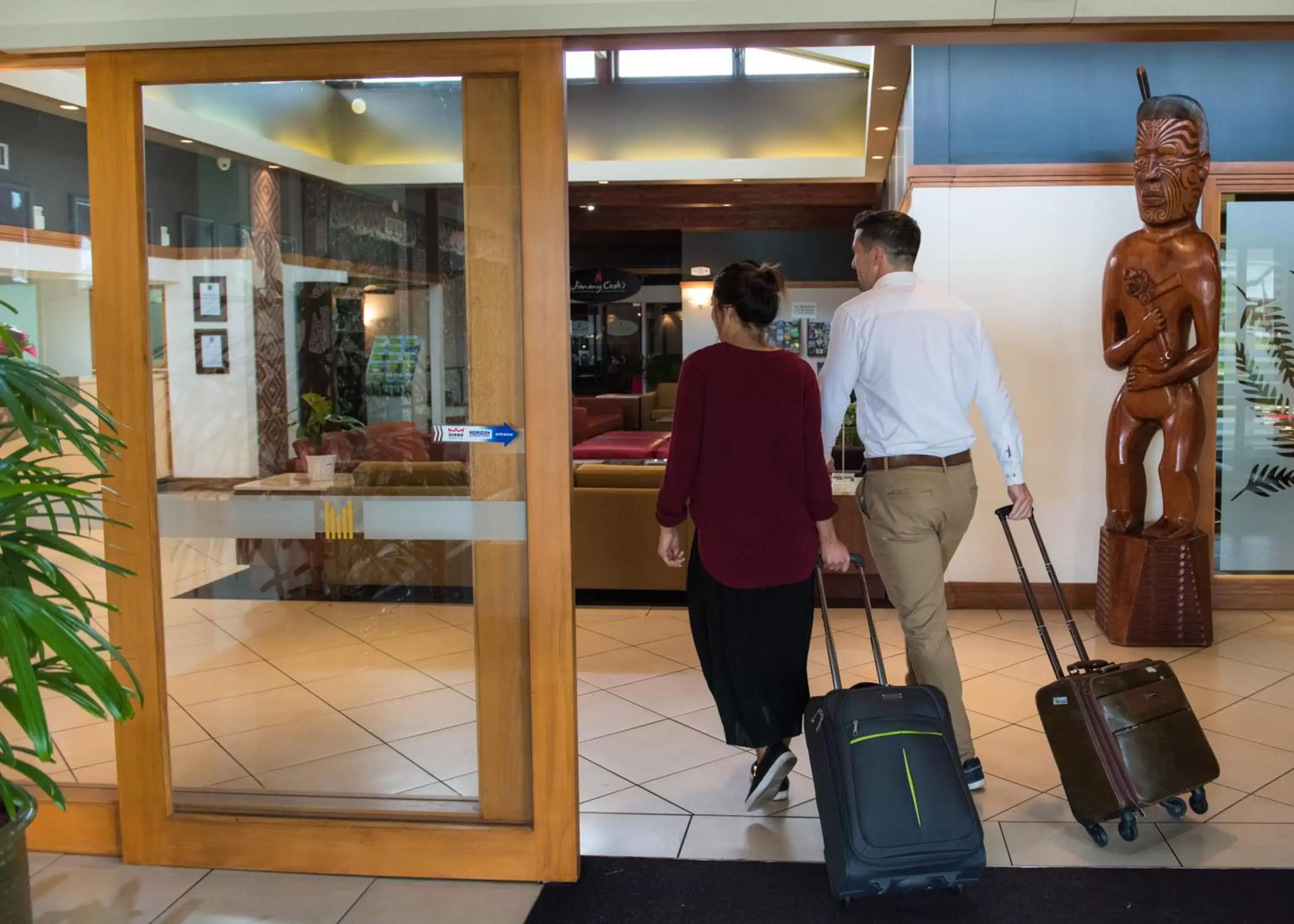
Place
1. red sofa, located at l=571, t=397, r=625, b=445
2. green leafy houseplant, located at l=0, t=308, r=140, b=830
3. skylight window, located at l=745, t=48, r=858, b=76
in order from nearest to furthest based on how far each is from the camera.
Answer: green leafy houseplant, located at l=0, t=308, r=140, b=830 → skylight window, located at l=745, t=48, r=858, b=76 → red sofa, located at l=571, t=397, r=625, b=445

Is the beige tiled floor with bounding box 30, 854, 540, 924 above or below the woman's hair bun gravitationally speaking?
below

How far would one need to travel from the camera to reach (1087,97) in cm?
572

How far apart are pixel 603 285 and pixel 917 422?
11.7 m

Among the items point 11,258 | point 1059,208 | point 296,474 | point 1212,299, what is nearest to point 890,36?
point 296,474

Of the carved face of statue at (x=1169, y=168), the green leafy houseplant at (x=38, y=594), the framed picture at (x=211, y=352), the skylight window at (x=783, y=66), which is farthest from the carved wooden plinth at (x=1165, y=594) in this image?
the skylight window at (x=783, y=66)

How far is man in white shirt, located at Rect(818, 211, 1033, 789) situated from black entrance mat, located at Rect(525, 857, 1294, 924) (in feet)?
2.06

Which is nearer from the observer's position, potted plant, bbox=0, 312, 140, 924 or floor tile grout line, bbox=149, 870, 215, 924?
potted plant, bbox=0, 312, 140, 924

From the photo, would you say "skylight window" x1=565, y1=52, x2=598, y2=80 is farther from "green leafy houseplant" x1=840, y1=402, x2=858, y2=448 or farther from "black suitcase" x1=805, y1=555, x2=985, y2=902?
"black suitcase" x1=805, y1=555, x2=985, y2=902

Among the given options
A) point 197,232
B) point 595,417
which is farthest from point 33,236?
point 595,417

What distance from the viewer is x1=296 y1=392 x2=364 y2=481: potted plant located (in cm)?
290

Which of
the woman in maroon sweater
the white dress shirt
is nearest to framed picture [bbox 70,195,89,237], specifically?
the woman in maroon sweater

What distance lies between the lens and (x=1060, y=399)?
5.83 metres

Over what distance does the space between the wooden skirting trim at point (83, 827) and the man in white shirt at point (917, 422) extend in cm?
229

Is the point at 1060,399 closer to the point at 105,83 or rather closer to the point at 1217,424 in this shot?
the point at 1217,424
